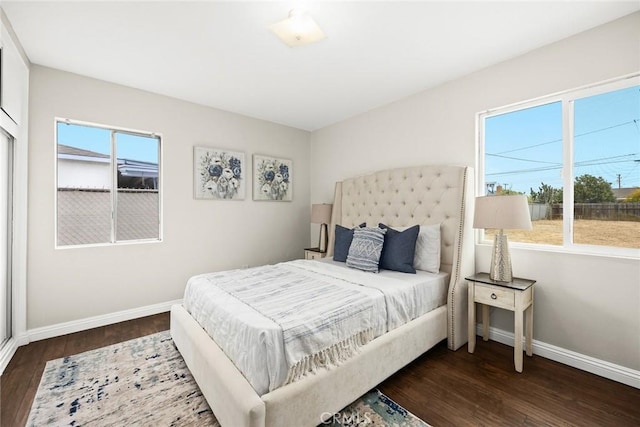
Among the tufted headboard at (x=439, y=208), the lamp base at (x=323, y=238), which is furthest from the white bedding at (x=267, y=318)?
the lamp base at (x=323, y=238)

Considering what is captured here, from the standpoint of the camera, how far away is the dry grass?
6.68 feet

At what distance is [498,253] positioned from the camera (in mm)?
2346

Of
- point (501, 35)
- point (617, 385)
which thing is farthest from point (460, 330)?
point (501, 35)

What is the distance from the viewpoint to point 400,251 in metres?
2.66

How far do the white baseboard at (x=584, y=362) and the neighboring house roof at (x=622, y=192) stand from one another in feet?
4.03

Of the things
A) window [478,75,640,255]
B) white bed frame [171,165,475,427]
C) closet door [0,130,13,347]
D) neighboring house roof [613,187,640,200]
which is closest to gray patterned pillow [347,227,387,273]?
white bed frame [171,165,475,427]

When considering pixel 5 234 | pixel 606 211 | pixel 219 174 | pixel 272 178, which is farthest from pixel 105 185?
pixel 606 211

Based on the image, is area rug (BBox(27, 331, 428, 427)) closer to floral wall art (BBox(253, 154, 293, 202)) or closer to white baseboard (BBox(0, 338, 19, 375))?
white baseboard (BBox(0, 338, 19, 375))

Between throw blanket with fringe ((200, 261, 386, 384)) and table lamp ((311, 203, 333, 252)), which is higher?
table lamp ((311, 203, 333, 252))

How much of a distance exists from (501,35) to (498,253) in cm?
173

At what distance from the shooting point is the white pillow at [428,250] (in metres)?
2.67

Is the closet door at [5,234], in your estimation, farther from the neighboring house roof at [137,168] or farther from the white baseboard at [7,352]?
the neighboring house roof at [137,168]

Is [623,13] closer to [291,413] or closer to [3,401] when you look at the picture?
[291,413]

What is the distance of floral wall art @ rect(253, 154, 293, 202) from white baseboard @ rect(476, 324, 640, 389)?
326 cm
